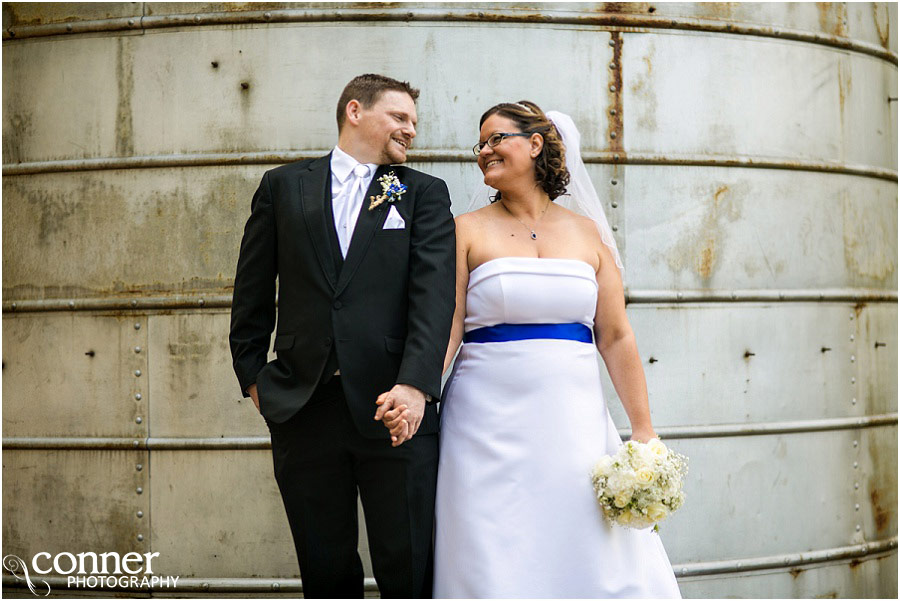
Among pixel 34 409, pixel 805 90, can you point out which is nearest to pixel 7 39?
pixel 34 409

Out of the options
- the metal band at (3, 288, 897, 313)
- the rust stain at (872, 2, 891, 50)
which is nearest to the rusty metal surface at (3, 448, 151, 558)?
the metal band at (3, 288, 897, 313)

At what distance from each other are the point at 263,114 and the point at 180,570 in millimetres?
1754

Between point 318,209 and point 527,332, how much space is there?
0.71 m

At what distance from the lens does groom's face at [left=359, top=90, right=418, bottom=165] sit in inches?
107

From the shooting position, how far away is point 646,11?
371 centimetres

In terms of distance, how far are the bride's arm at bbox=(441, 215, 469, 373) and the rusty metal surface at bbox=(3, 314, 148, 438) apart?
1.43m

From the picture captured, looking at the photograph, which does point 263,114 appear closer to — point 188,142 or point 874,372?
point 188,142

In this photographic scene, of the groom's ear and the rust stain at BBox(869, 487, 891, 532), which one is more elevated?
the groom's ear

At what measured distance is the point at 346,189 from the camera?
2717 millimetres

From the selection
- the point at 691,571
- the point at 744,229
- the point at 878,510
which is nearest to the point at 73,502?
the point at 691,571

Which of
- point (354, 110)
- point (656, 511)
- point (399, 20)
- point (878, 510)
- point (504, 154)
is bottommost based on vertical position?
point (878, 510)

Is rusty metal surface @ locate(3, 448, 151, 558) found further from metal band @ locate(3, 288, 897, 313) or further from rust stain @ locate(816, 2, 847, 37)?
rust stain @ locate(816, 2, 847, 37)

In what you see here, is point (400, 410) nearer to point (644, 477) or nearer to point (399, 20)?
point (644, 477)

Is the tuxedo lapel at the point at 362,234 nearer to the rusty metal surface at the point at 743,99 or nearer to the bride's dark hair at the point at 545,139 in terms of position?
the bride's dark hair at the point at 545,139
